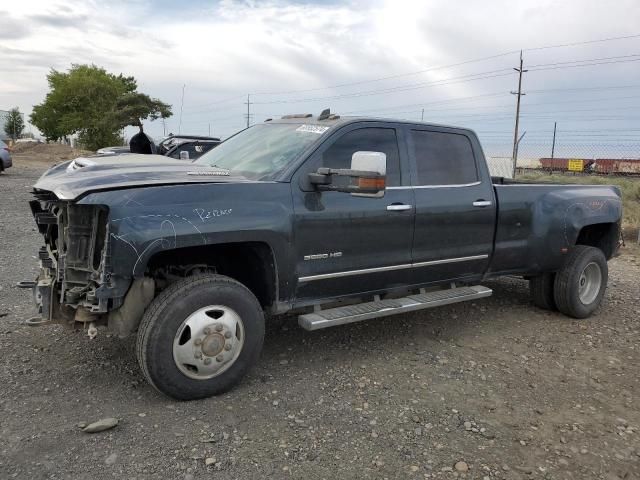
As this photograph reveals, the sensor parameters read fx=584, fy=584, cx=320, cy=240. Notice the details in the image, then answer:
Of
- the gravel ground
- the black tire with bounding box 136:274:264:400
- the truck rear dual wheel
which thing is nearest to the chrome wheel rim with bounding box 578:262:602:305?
the truck rear dual wheel

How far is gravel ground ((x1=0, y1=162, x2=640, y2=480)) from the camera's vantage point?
310 cm

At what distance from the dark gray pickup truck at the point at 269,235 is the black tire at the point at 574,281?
0.40m

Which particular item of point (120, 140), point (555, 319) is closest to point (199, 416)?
point (555, 319)

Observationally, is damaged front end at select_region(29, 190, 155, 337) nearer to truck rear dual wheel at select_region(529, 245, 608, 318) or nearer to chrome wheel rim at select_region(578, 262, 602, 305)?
truck rear dual wheel at select_region(529, 245, 608, 318)

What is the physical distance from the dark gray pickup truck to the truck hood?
0.06ft

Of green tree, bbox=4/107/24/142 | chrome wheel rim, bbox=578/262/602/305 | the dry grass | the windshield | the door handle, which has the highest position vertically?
green tree, bbox=4/107/24/142

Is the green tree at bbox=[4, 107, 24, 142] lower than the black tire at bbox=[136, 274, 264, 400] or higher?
higher

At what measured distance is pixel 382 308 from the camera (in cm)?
442

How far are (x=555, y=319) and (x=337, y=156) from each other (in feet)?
10.3

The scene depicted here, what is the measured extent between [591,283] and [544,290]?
0.56 meters

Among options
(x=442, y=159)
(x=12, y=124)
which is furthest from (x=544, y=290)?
(x=12, y=124)

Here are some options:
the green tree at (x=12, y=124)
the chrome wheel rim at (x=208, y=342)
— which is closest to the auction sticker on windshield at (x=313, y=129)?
the chrome wheel rim at (x=208, y=342)

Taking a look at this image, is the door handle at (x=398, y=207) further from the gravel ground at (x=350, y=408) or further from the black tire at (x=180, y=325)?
the black tire at (x=180, y=325)

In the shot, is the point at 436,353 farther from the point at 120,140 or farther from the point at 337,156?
the point at 120,140
